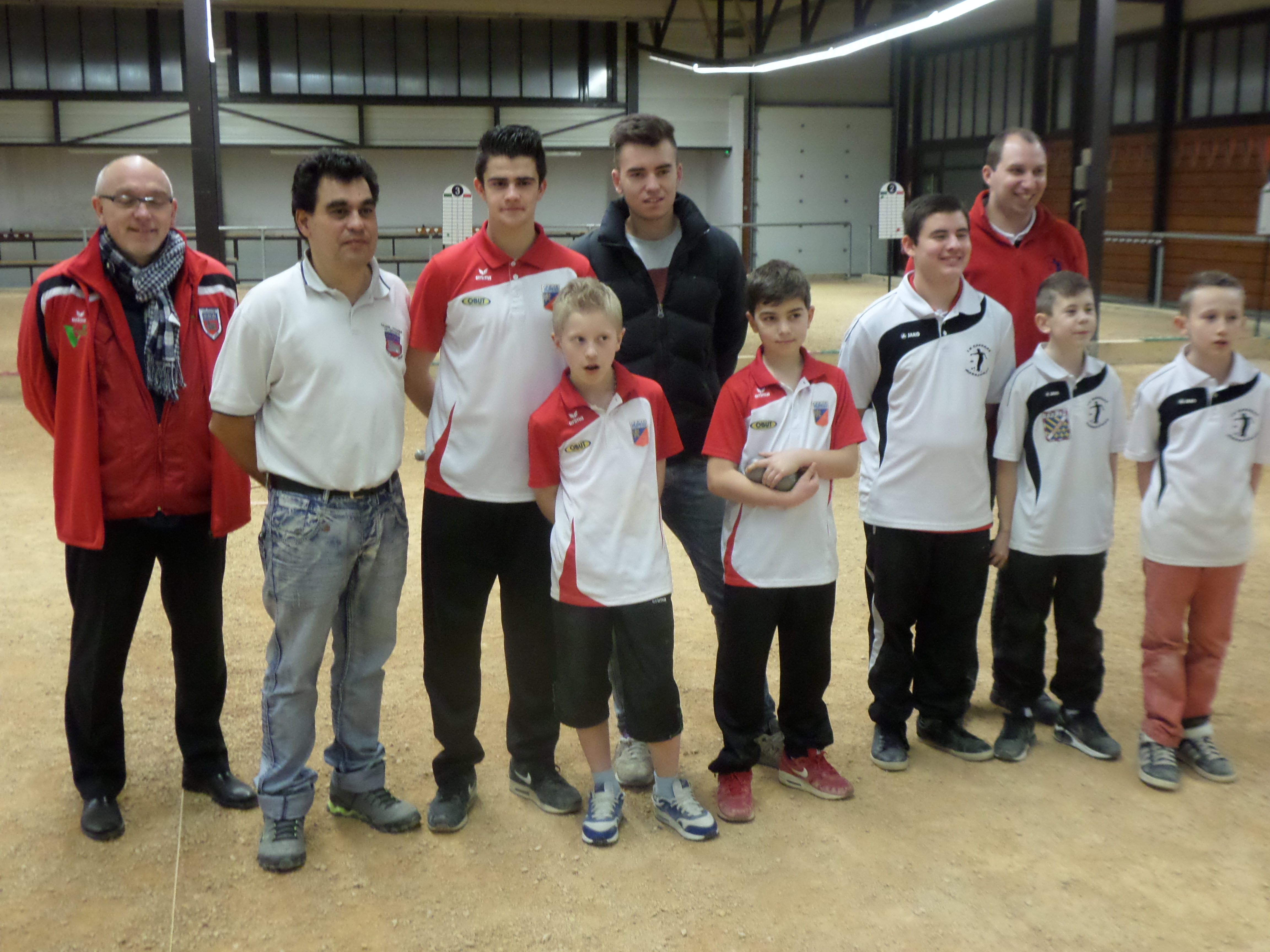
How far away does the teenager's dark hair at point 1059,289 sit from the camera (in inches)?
126

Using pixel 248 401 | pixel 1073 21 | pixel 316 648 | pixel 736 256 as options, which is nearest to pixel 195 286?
pixel 248 401

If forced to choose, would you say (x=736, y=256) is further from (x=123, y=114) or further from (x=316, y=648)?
(x=123, y=114)

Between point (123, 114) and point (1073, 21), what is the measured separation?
14952 millimetres

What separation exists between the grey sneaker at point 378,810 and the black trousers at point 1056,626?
175cm

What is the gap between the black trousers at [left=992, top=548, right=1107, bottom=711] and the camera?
3287 millimetres

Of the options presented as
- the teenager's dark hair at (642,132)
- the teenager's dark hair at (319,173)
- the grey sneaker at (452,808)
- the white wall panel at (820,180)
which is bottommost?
the grey sneaker at (452,808)

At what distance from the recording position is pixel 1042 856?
282cm

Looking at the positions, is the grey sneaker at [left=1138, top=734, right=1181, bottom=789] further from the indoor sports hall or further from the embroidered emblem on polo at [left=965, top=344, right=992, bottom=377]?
the embroidered emblem on polo at [left=965, top=344, right=992, bottom=377]

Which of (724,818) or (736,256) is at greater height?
(736,256)

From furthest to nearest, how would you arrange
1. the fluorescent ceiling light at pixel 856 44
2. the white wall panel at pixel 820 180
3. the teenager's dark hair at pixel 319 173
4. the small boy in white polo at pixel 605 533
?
the white wall panel at pixel 820 180 < the fluorescent ceiling light at pixel 856 44 < the small boy in white polo at pixel 605 533 < the teenager's dark hair at pixel 319 173

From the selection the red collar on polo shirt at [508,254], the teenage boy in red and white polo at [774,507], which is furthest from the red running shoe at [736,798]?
the red collar on polo shirt at [508,254]

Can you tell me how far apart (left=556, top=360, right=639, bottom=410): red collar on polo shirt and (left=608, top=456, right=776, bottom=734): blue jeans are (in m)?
0.44

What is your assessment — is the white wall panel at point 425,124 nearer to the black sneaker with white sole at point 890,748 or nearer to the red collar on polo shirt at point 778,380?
the red collar on polo shirt at point 778,380

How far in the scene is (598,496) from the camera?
9.21 feet
